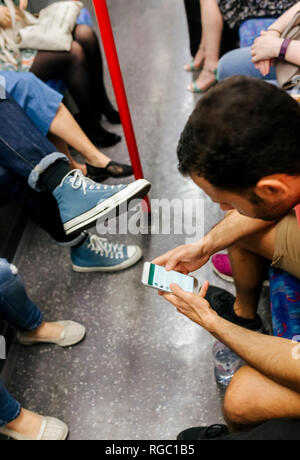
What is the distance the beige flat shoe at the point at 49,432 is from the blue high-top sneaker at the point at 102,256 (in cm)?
57

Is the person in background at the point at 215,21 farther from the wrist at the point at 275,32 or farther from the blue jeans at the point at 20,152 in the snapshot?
the blue jeans at the point at 20,152

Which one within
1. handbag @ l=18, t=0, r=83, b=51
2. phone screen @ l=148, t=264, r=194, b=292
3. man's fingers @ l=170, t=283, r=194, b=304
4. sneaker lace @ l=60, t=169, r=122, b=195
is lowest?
phone screen @ l=148, t=264, r=194, b=292

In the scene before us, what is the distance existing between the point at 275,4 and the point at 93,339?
1535mm

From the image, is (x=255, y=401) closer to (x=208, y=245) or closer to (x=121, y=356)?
(x=208, y=245)

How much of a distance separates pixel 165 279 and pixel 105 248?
0.53m

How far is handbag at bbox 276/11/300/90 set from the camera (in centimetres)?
133

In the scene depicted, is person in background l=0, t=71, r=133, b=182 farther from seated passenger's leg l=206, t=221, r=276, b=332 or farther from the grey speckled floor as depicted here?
seated passenger's leg l=206, t=221, r=276, b=332

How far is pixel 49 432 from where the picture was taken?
120cm

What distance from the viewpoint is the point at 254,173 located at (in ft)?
2.43

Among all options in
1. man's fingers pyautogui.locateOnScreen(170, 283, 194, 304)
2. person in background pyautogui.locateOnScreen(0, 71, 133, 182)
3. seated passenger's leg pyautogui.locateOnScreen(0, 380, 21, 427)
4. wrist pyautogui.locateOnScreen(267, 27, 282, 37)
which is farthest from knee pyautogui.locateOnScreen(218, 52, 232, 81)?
seated passenger's leg pyautogui.locateOnScreen(0, 380, 21, 427)

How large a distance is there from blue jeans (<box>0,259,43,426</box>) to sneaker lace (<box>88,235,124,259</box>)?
343 millimetres
